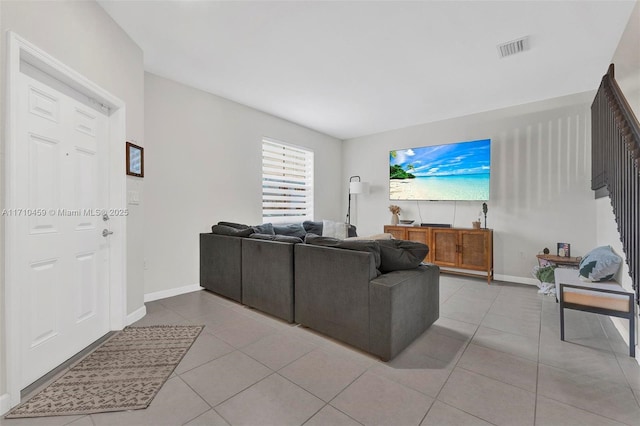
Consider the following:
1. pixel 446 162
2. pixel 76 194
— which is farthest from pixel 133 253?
pixel 446 162

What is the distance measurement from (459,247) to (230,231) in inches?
137

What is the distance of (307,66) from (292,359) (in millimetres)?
2960

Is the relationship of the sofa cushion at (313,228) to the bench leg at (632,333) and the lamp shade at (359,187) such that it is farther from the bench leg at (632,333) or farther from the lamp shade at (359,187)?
the bench leg at (632,333)

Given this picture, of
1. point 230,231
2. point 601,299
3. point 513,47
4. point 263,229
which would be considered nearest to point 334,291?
point 230,231

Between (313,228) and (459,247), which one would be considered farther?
(313,228)

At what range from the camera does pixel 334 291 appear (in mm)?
2281

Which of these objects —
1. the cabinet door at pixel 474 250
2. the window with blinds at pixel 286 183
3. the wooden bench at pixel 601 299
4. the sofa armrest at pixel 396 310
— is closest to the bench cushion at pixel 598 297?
the wooden bench at pixel 601 299

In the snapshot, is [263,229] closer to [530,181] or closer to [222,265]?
[222,265]

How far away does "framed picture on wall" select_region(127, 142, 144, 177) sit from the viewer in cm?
266

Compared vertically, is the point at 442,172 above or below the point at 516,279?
above

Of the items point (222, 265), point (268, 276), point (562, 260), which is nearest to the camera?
point (268, 276)

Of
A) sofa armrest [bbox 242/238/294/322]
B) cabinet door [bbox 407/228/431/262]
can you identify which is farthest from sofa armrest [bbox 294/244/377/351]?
cabinet door [bbox 407/228/431/262]

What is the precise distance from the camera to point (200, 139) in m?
3.83

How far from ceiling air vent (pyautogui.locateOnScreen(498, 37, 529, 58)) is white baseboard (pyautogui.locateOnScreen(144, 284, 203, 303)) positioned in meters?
4.50
